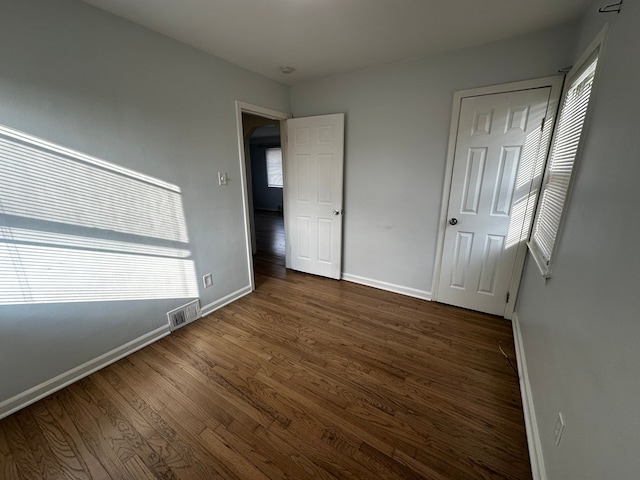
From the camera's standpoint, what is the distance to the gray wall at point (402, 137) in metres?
2.11

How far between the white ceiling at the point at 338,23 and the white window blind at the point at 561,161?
1.73 feet

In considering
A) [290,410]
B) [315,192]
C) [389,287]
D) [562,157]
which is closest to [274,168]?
[315,192]

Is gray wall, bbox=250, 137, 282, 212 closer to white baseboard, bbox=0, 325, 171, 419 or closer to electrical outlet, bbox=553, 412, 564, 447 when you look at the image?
white baseboard, bbox=0, 325, 171, 419

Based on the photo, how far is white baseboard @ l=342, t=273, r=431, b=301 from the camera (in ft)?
9.31

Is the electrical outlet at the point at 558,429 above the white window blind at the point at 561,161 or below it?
below

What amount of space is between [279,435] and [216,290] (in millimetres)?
1591

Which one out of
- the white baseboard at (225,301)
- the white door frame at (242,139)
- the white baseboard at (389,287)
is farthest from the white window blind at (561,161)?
the white baseboard at (225,301)

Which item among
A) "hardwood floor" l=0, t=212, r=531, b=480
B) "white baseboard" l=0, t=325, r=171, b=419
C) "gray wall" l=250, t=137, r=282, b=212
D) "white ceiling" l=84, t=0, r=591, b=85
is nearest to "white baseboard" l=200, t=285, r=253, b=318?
"hardwood floor" l=0, t=212, r=531, b=480

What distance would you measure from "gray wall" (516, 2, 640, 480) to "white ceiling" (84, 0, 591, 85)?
20.7 inches

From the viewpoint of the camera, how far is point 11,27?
1314mm

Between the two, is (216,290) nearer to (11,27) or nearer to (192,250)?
(192,250)

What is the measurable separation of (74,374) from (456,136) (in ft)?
11.5

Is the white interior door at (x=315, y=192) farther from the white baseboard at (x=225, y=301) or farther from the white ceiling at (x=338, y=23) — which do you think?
the white baseboard at (x=225, y=301)

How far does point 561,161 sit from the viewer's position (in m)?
1.70
